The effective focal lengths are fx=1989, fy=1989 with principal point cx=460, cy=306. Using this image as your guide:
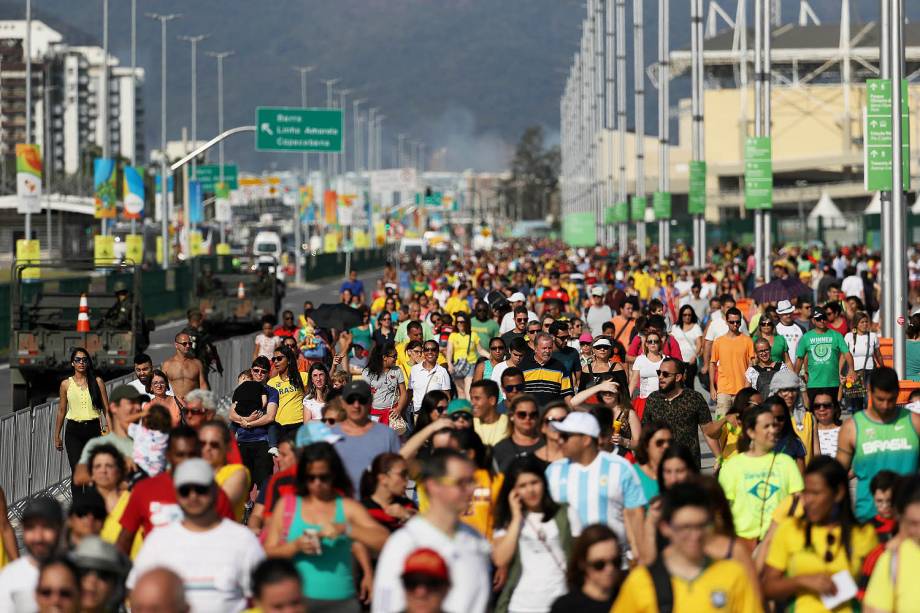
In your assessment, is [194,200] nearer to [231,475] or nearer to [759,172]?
[759,172]

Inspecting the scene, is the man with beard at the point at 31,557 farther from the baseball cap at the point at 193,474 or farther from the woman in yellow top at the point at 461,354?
the woman in yellow top at the point at 461,354

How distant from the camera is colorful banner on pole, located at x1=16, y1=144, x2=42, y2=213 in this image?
47.5 m

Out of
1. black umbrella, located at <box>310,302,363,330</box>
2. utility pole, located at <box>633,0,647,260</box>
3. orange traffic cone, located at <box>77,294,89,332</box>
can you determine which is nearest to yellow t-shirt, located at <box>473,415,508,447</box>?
black umbrella, located at <box>310,302,363,330</box>

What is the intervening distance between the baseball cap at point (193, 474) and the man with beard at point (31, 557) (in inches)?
19.9

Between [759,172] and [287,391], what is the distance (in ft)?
64.6

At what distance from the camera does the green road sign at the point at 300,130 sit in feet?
178

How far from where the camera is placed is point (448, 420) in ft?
34.7

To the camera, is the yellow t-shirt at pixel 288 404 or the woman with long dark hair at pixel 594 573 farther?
the yellow t-shirt at pixel 288 404

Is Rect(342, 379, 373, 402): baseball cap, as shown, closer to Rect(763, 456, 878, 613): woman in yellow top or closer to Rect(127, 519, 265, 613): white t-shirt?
Rect(127, 519, 265, 613): white t-shirt

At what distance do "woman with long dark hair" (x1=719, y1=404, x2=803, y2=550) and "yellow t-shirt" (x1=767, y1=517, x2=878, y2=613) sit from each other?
1.45 metres

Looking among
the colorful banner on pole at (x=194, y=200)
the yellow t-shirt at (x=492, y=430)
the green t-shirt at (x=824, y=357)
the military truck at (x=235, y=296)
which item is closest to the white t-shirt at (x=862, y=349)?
the green t-shirt at (x=824, y=357)

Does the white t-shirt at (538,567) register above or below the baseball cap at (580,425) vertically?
below

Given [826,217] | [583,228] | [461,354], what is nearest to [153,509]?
[461,354]

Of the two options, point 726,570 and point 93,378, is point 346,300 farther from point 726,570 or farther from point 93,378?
point 726,570
